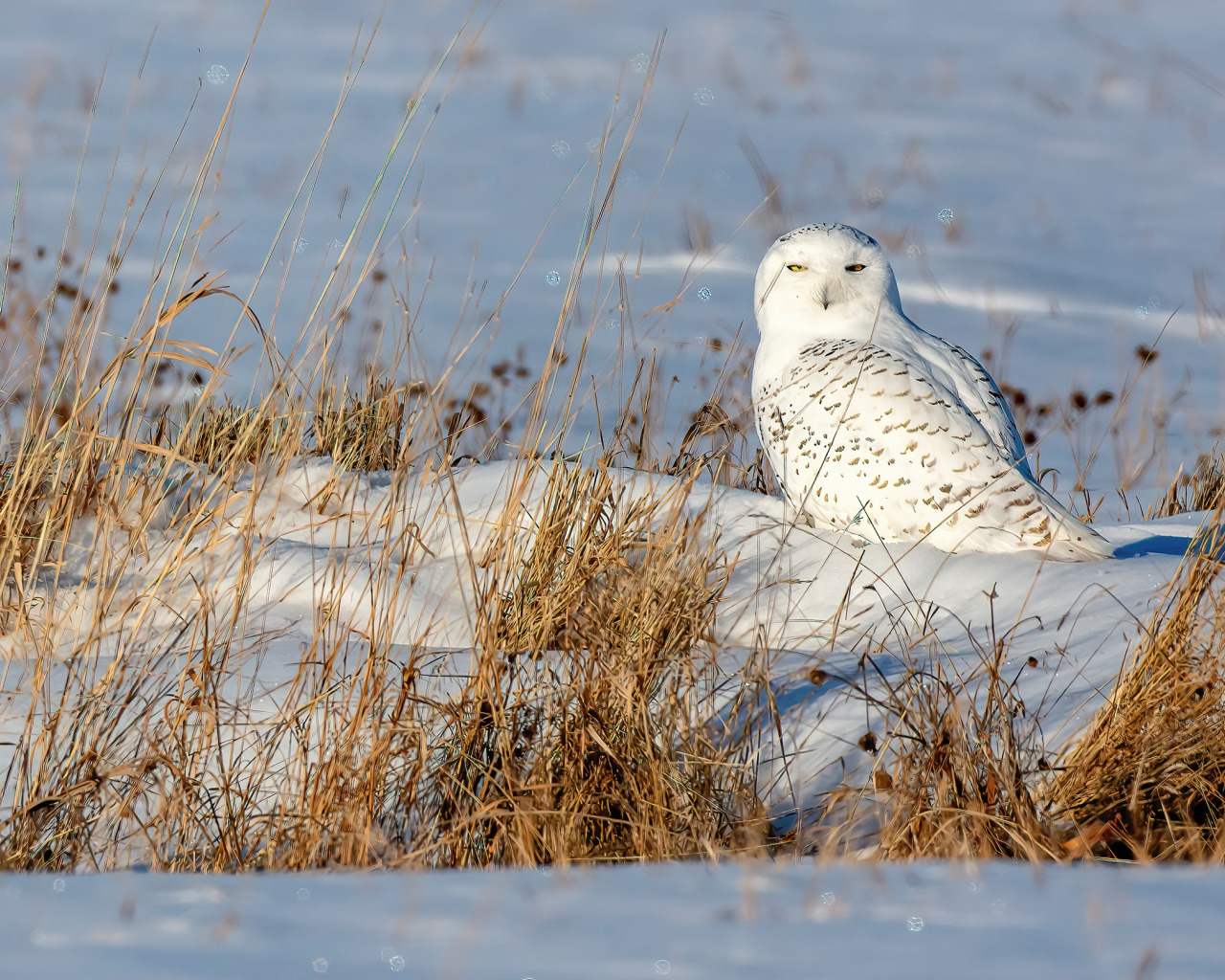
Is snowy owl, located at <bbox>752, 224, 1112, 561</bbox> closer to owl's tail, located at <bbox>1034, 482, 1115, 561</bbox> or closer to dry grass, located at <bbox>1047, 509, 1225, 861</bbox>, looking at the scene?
owl's tail, located at <bbox>1034, 482, 1115, 561</bbox>

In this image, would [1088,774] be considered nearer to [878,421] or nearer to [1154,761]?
[1154,761]

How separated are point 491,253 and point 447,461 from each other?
5783 millimetres

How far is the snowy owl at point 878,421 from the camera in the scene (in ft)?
9.79

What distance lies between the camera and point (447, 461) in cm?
221

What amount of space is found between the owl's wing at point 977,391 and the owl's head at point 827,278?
195 millimetres

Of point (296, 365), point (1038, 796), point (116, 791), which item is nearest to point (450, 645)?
point (296, 365)

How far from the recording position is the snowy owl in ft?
9.79

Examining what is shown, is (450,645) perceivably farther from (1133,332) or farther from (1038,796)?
(1133,332)

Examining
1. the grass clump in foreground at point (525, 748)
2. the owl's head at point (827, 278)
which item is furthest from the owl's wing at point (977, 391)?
the grass clump in foreground at point (525, 748)

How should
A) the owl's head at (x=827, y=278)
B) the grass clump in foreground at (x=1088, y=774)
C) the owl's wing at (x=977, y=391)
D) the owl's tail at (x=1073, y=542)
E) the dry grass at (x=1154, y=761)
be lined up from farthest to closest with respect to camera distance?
the owl's head at (x=827, y=278) → the owl's wing at (x=977, y=391) → the owl's tail at (x=1073, y=542) → the dry grass at (x=1154, y=761) → the grass clump in foreground at (x=1088, y=774)

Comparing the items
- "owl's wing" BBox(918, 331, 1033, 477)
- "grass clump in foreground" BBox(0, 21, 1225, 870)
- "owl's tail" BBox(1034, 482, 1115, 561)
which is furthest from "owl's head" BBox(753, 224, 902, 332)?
"grass clump in foreground" BBox(0, 21, 1225, 870)

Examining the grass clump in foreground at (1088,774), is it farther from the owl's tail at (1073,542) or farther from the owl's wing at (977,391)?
the owl's wing at (977,391)

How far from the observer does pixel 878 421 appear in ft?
10.2

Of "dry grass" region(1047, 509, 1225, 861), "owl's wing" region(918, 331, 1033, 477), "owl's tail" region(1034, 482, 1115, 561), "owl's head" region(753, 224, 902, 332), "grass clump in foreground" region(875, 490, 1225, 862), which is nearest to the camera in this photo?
"grass clump in foreground" region(875, 490, 1225, 862)
